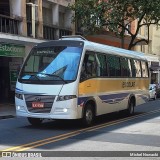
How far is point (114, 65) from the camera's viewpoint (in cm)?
1794

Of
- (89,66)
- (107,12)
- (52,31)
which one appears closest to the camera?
(89,66)

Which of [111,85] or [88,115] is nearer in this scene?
[88,115]

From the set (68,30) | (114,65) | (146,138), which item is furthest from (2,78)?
(146,138)

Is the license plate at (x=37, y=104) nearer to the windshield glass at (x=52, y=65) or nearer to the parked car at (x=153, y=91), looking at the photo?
the windshield glass at (x=52, y=65)

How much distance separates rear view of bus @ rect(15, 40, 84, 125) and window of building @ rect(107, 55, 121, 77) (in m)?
2.63

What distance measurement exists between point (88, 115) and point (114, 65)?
3375 millimetres

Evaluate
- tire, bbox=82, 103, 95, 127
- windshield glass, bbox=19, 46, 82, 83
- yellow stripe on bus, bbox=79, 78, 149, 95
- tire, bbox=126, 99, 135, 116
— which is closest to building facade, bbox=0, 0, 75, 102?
yellow stripe on bus, bbox=79, 78, 149, 95

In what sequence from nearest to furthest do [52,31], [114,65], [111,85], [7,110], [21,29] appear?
[111,85] < [114,65] < [7,110] < [21,29] < [52,31]

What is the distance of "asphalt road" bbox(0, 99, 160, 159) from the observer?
10.4 meters

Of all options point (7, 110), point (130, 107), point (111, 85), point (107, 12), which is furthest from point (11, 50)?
point (107, 12)

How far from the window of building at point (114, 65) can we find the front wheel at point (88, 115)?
2.36 m

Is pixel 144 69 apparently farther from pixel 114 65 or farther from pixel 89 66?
pixel 89 66

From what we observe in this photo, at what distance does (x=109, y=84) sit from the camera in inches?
679

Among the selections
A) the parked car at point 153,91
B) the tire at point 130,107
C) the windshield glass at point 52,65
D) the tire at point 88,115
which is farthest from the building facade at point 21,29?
the tire at point 88,115
